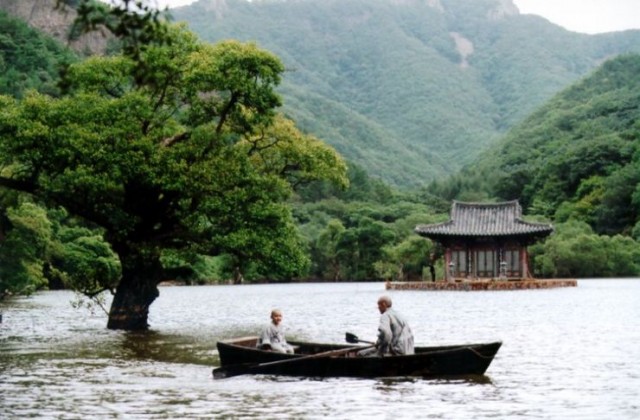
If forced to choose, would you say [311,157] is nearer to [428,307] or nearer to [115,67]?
[115,67]

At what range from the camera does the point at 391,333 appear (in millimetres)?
19766

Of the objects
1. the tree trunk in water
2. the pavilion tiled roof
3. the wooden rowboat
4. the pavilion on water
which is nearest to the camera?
the wooden rowboat

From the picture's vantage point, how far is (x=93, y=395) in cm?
1803

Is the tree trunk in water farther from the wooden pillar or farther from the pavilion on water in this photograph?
the wooden pillar

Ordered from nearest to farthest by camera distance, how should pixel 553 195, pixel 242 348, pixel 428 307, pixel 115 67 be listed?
pixel 242 348 → pixel 115 67 → pixel 428 307 → pixel 553 195

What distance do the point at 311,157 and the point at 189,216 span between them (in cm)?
488

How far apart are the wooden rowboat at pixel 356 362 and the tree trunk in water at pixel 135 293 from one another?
12.5 m

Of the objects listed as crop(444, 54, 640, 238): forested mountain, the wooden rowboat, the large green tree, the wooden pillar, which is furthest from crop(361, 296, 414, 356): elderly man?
crop(444, 54, 640, 238): forested mountain

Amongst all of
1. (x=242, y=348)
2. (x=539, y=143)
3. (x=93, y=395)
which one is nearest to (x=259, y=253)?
(x=242, y=348)

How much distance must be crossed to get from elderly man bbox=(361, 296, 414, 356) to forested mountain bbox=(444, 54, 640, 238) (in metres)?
87.0

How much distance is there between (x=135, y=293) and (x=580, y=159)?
3911 inches

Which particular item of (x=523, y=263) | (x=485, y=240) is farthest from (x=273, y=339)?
(x=523, y=263)

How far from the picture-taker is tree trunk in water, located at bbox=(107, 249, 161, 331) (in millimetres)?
32906

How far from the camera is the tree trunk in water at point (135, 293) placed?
3291cm
